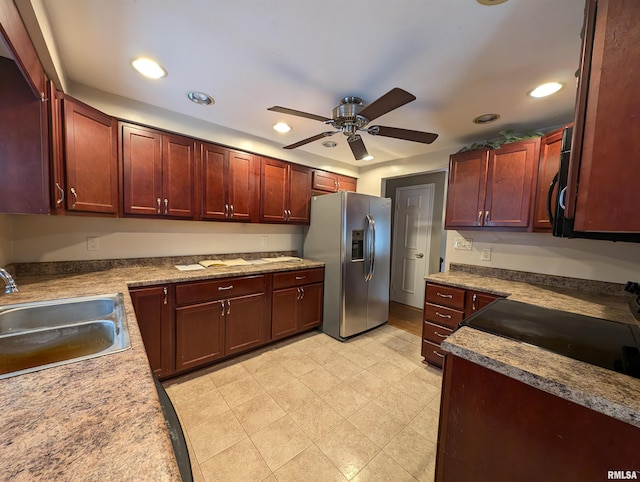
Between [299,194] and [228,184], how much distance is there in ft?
2.96

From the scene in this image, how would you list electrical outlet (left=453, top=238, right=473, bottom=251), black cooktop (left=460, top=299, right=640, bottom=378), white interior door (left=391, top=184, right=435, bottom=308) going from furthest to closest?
white interior door (left=391, top=184, right=435, bottom=308)
electrical outlet (left=453, top=238, right=473, bottom=251)
black cooktop (left=460, top=299, right=640, bottom=378)

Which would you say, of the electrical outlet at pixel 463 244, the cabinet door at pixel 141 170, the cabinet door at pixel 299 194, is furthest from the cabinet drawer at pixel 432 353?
the cabinet door at pixel 141 170

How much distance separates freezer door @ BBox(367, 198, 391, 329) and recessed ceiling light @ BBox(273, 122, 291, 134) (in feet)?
4.10

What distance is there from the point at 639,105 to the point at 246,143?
279cm

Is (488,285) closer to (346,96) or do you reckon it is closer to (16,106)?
(346,96)

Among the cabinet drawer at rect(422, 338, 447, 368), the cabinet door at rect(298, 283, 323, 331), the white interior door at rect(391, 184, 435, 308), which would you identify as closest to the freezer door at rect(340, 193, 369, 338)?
the cabinet door at rect(298, 283, 323, 331)

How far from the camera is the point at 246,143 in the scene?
273 centimetres

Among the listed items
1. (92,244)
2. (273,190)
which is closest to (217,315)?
(92,244)

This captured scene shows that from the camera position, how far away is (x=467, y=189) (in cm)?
241

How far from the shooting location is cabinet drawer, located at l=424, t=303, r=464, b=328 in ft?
7.08

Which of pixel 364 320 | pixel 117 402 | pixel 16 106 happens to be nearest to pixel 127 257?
pixel 16 106

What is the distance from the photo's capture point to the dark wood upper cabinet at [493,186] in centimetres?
208

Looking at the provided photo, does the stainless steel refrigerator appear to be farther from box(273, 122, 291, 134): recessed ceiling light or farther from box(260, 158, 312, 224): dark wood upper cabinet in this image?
box(273, 122, 291, 134): recessed ceiling light

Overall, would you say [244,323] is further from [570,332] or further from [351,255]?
[570,332]
